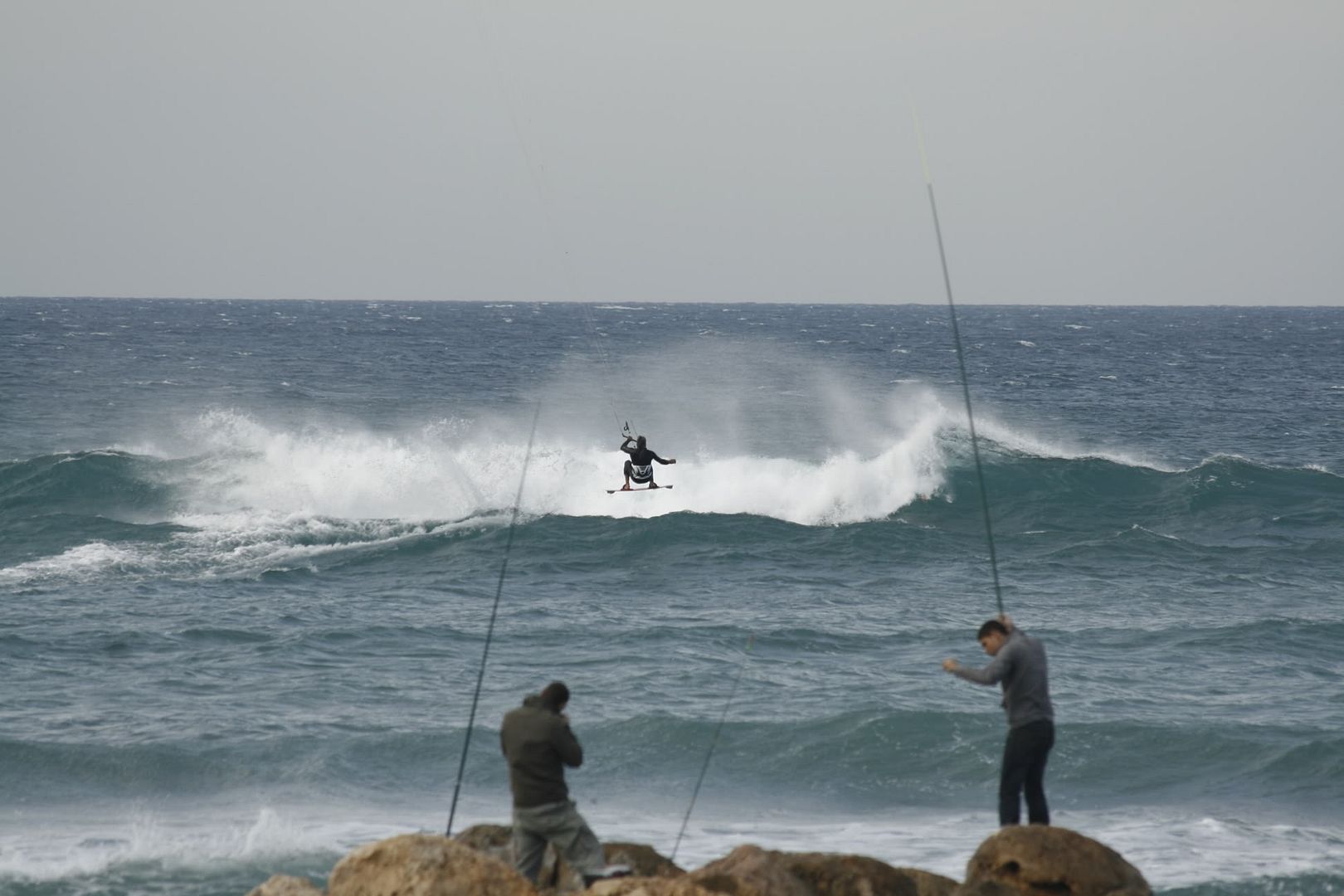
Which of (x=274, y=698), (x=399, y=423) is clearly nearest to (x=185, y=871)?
(x=274, y=698)

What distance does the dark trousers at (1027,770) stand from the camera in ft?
27.6

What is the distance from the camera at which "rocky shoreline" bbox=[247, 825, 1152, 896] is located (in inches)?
282

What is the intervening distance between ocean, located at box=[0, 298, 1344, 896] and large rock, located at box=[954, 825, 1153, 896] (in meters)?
3.11

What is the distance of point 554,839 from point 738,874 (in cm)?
104

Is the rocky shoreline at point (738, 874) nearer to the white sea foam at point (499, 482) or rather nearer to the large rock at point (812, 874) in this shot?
the large rock at point (812, 874)

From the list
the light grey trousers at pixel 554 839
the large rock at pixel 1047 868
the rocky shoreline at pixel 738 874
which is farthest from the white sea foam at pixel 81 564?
the large rock at pixel 1047 868

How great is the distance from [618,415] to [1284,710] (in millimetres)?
31989

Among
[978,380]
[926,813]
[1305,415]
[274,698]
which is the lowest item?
[926,813]

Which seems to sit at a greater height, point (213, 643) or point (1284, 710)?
point (213, 643)

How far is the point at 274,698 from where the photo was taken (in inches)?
620

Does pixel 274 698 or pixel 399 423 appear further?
pixel 399 423

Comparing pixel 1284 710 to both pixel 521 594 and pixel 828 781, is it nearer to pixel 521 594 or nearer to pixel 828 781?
pixel 828 781

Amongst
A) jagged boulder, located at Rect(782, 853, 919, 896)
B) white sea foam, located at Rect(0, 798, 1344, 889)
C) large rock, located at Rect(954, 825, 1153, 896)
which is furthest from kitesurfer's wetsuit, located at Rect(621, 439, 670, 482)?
large rock, located at Rect(954, 825, 1153, 896)

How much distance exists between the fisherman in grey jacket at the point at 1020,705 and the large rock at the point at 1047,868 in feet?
1.71
